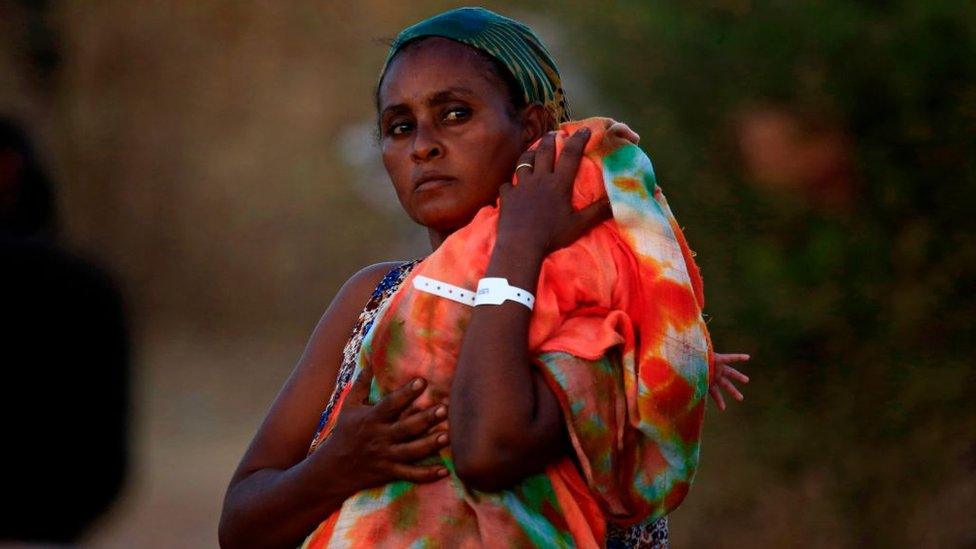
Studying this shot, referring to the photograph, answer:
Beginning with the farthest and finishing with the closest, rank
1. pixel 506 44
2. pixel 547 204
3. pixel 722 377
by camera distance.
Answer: pixel 722 377, pixel 506 44, pixel 547 204

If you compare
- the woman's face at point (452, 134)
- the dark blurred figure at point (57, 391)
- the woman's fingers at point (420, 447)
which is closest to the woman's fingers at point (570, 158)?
the woman's face at point (452, 134)

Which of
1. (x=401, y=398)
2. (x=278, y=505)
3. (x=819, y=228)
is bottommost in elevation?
(x=819, y=228)

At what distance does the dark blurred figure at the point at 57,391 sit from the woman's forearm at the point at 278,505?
189cm

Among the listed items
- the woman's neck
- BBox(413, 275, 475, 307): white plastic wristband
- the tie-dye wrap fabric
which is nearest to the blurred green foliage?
the woman's neck

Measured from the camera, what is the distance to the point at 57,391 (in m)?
4.29

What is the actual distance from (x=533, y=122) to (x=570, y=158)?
8.5 inches

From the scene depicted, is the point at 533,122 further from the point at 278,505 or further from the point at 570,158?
the point at 278,505

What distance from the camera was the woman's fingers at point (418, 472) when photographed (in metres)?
2.21

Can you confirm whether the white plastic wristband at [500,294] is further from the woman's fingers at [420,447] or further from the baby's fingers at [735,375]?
the baby's fingers at [735,375]

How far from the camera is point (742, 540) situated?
5.68m

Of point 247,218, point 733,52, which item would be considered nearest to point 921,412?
point 733,52

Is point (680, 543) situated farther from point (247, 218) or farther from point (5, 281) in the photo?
point (247, 218)

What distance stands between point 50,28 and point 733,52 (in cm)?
1014

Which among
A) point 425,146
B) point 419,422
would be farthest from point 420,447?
point 425,146
